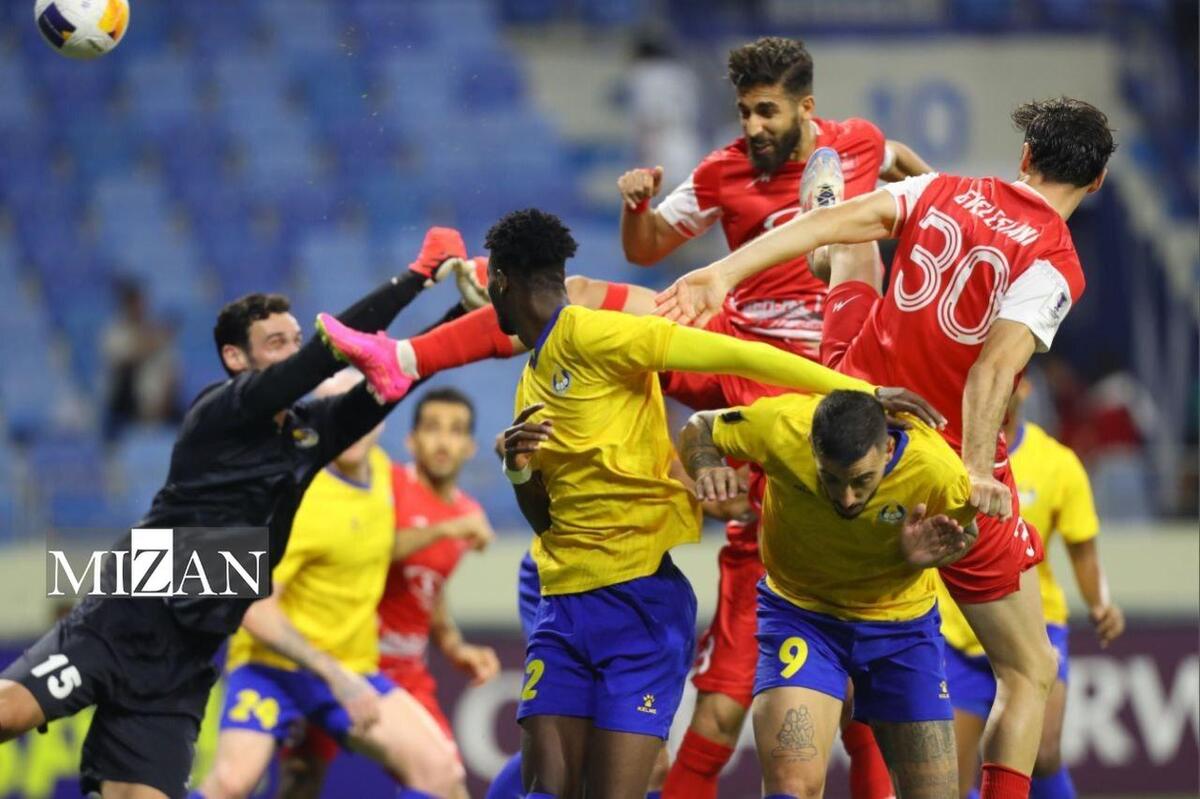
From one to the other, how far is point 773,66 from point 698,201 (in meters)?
0.68

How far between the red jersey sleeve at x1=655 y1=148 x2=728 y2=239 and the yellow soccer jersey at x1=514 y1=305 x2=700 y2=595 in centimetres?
130

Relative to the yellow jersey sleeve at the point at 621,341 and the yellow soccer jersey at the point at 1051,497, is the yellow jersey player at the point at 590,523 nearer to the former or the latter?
the yellow jersey sleeve at the point at 621,341

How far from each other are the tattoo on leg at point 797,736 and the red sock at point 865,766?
984 millimetres

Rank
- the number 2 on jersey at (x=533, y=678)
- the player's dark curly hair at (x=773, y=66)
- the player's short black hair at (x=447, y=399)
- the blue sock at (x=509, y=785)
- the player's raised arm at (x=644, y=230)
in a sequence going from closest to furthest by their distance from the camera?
Answer: the number 2 on jersey at (x=533, y=678), the player's dark curly hair at (x=773, y=66), the player's raised arm at (x=644, y=230), the blue sock at (x=509, y=785), the player's short black hair at (x=447, y=399)

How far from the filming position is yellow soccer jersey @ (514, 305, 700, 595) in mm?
6020

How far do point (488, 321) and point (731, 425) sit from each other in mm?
1109

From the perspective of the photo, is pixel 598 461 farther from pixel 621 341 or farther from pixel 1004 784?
pixel 1004 784

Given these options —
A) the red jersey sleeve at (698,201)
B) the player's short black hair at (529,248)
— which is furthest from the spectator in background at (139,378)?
the player's short black hair at (529,248)

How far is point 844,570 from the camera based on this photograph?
6023 mm

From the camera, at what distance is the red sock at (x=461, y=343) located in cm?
659

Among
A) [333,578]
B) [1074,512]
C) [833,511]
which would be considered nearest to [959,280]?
[833,511]

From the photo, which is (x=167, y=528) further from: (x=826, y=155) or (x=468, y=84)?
(x=468, y=84)

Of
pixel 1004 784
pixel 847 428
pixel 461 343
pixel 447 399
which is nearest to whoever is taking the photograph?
pixel 847 428

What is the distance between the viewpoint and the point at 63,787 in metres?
10.3
